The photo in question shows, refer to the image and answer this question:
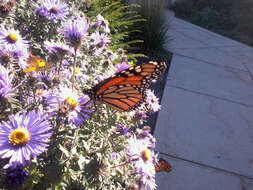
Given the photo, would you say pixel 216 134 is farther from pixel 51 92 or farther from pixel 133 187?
pixel 51 92

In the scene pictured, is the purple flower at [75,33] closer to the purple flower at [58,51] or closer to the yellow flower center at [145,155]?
the purple flower at [58,51]

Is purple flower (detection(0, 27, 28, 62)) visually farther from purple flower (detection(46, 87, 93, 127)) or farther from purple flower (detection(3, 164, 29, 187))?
purple flower (detection(3, 164, 29, 187))

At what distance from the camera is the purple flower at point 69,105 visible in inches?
44.6

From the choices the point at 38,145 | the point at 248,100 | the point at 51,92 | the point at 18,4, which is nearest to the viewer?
the point at 38,145

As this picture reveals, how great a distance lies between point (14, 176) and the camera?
42.5 inches

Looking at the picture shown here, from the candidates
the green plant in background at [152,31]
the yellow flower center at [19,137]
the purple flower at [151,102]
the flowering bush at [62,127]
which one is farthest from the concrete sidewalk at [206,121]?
the yellow flower center at [19,137]

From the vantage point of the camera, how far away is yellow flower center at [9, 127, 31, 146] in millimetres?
996

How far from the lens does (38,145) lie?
3.26 feet

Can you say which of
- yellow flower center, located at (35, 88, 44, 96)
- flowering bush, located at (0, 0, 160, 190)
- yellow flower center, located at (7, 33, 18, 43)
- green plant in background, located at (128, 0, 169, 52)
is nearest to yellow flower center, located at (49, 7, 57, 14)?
flowering bush, located at (0, 0, 160, 190)

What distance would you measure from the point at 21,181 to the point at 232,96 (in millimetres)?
3770

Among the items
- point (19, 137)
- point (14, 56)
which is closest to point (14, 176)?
point (19, 137)

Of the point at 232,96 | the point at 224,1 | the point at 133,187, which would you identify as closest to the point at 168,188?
the point at 133,187

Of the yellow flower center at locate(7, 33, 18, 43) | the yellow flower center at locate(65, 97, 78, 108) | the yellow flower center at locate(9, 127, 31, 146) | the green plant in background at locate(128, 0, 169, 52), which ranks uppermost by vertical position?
the yellow flower center at locate(7, 33, 18, 43)

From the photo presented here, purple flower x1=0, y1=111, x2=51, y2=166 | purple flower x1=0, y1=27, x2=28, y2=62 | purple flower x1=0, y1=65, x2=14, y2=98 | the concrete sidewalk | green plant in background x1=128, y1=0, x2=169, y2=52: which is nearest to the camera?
purple flower x1=0, y1=111, x2=51, y2=166
